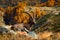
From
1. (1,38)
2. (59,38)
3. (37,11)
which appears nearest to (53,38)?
(59,38)

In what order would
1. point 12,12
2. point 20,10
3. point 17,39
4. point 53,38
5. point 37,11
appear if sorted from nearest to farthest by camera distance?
point 17,39, point 53,38, point 37,11, point 20,10, point 12,12

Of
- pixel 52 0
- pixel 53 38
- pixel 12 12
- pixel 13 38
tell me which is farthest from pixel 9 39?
pixel 52 0

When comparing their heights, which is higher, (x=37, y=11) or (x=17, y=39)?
(x=17, y=39)

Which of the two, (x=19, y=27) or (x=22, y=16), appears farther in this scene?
(x=22, y=16)

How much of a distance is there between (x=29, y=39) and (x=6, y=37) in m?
1.53

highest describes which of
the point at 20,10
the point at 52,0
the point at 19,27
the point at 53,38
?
the point at 53,38

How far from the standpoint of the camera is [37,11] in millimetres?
98250

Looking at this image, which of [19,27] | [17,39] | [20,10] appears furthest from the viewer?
[20,10]

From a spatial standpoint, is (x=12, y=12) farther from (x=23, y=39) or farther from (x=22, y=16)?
(x=23, y=39)

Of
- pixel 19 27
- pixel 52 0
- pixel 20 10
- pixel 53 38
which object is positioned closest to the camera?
pixel 53 38

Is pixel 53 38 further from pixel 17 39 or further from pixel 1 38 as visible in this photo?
pixel 1 38

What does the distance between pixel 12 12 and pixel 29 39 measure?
364 ft

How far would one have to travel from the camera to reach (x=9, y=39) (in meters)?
13.0

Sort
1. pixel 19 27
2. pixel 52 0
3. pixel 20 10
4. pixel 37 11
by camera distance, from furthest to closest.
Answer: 1. pixel 52 0
2. pixel 20 10
3. pixel 37 11
4. pixel 19 27
